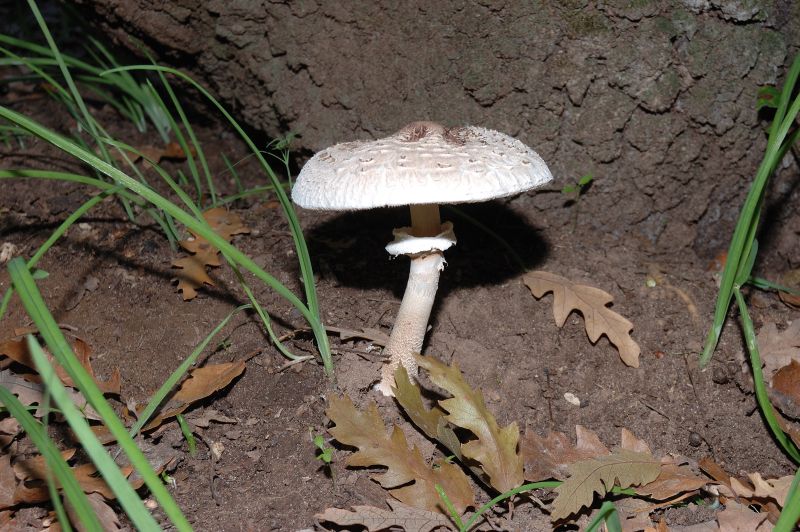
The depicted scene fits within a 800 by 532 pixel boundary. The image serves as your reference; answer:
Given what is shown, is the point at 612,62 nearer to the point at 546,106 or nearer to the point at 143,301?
the point at 546,106

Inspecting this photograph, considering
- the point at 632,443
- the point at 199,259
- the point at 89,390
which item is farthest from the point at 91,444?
the point at 632,443

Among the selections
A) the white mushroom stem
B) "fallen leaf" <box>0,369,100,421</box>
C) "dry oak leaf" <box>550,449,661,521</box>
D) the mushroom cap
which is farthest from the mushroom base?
"fallen leaf" <box>0,369,100,421</box>

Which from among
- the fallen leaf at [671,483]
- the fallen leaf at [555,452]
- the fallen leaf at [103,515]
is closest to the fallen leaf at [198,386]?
the fallen leaf at [103,515]

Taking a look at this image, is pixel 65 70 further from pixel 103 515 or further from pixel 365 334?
pixel 103 515

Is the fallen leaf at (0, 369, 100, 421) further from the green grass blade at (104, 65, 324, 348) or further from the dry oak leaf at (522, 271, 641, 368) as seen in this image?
the dry oak leaf at (522, 271, 641, 368)

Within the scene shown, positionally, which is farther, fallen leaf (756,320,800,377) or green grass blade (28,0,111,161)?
fallen leaf (756,320,800,377)

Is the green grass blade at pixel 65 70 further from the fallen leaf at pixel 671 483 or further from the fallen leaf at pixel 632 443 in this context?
the fallen leaf at pixel 671 483
